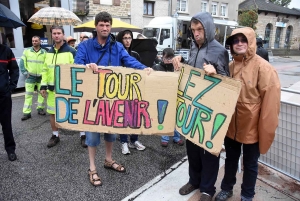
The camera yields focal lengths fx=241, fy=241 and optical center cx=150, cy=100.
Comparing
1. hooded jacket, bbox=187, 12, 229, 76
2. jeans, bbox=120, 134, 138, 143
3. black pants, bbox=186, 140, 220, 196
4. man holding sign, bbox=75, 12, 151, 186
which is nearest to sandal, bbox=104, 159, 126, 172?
man holding sign, bbox=75, 12, 151, 186

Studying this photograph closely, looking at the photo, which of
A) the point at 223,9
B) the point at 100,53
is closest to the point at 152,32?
the point at 223,9

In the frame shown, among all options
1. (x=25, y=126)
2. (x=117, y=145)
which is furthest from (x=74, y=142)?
(x=25, y=126)

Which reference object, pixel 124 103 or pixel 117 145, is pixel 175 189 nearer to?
pixel 124 103

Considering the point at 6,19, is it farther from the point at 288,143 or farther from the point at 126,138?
the point at 288,143

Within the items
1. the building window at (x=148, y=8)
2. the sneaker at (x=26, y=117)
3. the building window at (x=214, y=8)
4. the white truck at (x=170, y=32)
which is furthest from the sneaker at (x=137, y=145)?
the building window at (x=214, y=8)

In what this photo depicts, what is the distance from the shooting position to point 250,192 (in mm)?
2359

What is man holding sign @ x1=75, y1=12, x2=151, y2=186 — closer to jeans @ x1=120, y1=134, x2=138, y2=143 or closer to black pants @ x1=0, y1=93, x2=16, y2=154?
jeans @ x1=120, y1=134, x2=138, y2=143

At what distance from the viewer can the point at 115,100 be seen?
2.56 m

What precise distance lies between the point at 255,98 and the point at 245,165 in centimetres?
68

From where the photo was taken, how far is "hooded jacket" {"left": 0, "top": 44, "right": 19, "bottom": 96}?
3.18 m

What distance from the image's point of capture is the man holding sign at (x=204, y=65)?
2.17 meters

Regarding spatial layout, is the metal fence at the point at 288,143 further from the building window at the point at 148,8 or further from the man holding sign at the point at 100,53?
the building window at the point at 148,8

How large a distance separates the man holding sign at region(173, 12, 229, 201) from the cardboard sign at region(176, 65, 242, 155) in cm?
11

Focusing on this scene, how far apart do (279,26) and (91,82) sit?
1336 inches
